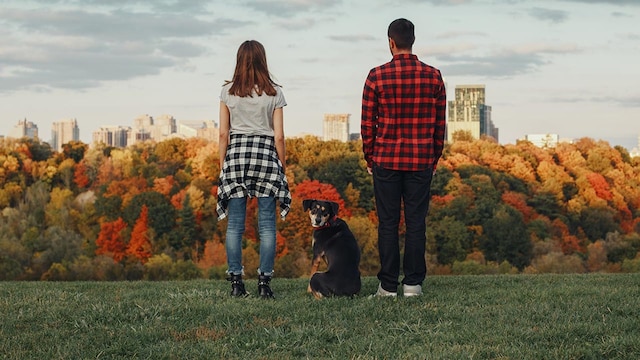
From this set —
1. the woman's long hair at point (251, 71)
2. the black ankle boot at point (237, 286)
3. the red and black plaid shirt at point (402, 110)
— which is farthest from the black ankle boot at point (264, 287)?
the woman's long hair at point (251, 71)

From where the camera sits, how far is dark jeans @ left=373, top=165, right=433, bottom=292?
730 centimetres

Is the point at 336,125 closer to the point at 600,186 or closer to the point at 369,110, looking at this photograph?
the point at 600,186

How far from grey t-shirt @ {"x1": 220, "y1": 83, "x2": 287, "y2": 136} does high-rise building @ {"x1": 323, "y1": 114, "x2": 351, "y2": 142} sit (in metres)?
80.6

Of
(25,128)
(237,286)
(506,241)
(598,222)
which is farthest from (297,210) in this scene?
(25,128)

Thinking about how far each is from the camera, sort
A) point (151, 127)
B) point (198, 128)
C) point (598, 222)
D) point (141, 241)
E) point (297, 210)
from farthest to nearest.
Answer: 1. point (151, 127)
2. point (198, 128)
3. point (598, 222)
4. point (141, 241)
5. point (297, 210)

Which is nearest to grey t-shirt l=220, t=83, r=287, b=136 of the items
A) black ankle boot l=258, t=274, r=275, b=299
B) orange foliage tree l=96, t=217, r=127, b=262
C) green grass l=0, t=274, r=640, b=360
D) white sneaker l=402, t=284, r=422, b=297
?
black ankle boot l=258, t=274, r=275, b=299

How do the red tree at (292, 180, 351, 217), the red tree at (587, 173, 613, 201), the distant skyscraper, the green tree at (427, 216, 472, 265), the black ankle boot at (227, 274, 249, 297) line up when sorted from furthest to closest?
the distant skyscraper → the red tree at (587, 173, 613, 201) → the green tree at (427, 216, 472, 265) → the red tree at (292, 180, 351, 217) → the black ankle boot at (227, 274, 249, 297)

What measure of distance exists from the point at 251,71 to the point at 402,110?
4.38ft

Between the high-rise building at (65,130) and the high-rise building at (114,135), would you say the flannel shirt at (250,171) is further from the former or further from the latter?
the high-rise building at (65,130)

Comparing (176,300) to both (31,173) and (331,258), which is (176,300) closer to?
(331,258)

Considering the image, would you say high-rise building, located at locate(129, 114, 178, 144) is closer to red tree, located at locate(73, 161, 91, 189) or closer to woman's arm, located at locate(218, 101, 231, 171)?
red tree, located at locate(73, 161, 91, 189)

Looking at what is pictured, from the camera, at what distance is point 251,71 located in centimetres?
732

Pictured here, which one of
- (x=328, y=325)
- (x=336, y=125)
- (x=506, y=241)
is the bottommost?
(x=506, y=241)

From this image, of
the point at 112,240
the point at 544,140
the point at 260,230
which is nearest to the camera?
the point at 260,230
